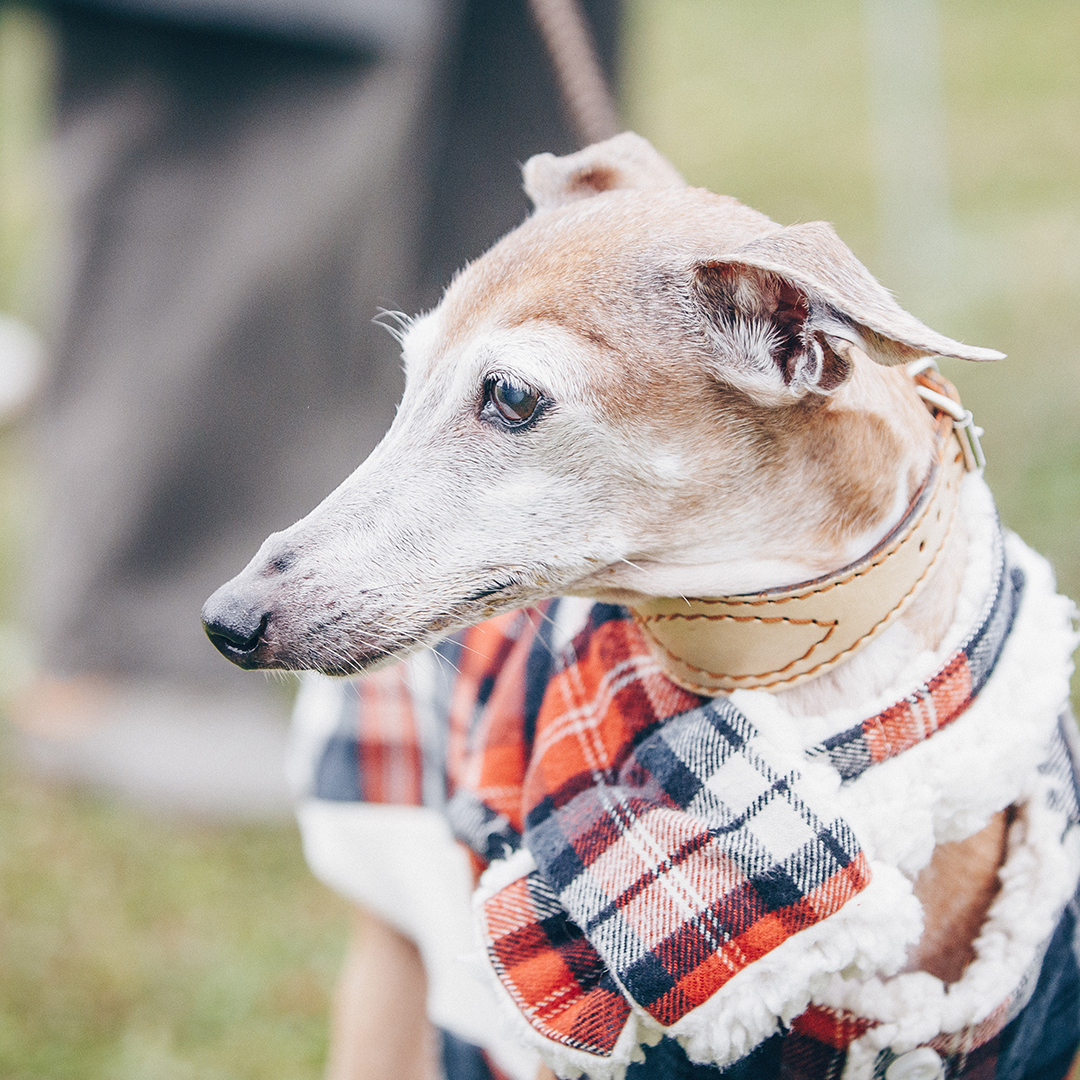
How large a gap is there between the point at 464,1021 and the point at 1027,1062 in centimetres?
76

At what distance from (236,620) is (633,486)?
491 mm

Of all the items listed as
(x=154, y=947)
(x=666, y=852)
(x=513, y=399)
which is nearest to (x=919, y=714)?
(x=666, y=852)

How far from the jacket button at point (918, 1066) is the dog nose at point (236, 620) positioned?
35.2 inches

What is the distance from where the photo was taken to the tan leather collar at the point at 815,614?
4.24 feet

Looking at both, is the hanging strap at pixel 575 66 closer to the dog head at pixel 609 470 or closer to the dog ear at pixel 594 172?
the dog ear at pixel 594 172

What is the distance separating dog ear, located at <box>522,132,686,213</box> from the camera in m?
1.58

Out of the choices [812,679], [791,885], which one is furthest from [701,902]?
[812,679]

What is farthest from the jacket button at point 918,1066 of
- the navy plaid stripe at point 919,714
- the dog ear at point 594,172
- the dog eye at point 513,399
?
the dog ear at point 594,172

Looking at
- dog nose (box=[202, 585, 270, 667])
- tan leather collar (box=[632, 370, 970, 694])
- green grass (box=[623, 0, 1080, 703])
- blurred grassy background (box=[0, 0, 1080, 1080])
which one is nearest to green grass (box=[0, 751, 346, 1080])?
blurred grassy background (box=[0, 0, 1080, 1080])

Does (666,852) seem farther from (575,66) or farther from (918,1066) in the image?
(575,66)

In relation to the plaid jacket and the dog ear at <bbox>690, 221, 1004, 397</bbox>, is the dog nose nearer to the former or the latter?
the plaid jacket

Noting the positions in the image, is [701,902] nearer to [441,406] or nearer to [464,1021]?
[464,1021]

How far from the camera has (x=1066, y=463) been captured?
348 cm

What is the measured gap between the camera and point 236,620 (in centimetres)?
131
